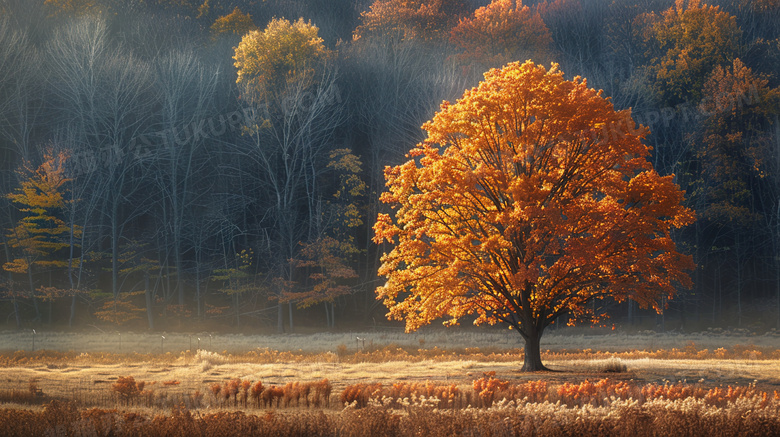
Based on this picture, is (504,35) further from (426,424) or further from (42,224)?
(426,424)

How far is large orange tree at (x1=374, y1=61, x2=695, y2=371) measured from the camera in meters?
21.2

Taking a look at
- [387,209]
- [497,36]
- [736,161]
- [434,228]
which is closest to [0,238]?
[387,209]

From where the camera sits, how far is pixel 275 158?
48.1 meters

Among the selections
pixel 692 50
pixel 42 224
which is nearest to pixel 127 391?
pixel 42 224

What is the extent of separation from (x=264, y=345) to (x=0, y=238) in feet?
70.4

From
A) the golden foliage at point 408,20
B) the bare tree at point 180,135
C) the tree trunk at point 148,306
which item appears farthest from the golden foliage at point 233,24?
the tree trunk at point 148,306

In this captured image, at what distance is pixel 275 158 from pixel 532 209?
30.9m

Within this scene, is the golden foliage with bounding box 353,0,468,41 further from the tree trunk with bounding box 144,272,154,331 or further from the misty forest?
the tree trunk with bounding box 144,272,154,331

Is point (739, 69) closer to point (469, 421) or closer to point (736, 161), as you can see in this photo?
point (736, 161)

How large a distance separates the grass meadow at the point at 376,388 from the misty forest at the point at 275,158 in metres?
7.37

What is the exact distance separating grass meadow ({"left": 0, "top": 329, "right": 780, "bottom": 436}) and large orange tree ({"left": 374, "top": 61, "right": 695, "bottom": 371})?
2.70 meters

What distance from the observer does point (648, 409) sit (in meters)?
12.8

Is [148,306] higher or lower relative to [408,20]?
lower

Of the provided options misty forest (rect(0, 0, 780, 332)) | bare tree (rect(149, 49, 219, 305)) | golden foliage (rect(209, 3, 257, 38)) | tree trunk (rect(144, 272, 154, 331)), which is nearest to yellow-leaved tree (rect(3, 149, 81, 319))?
misty forest (rect(0, 0, 780, 332))
